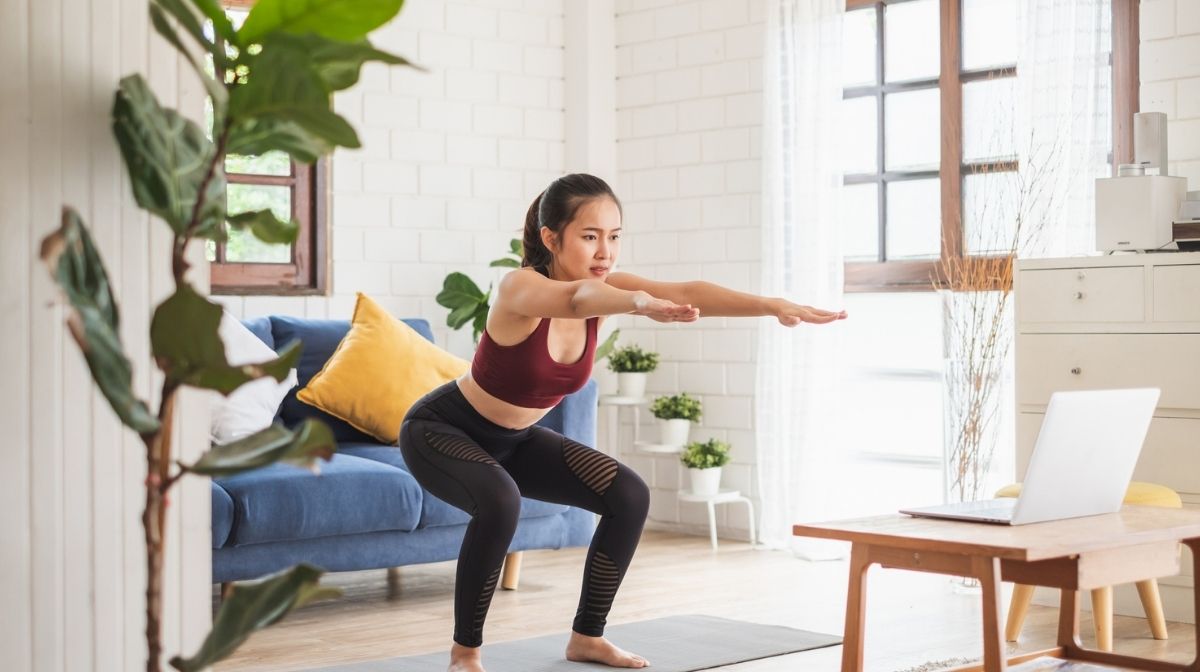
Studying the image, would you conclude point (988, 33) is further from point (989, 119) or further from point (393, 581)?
point (393, 581)

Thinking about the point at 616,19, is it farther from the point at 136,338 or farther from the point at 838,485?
the point at 136,338

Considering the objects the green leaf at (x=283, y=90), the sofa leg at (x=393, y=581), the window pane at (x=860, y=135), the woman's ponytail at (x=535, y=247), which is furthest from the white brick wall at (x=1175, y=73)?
the green leaf at (x=283, y=90)

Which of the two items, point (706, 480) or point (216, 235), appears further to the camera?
point (706, 480)

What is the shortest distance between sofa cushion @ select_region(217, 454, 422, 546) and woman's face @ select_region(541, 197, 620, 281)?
1.11 m

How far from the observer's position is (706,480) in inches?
224

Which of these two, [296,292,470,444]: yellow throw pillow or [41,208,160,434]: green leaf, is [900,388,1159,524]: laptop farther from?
[296,292,470,444]: yellow throw pillow

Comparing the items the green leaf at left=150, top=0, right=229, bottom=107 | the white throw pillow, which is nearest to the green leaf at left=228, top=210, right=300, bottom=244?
the green leaf at left=150, top=0, right=229, bottom=107

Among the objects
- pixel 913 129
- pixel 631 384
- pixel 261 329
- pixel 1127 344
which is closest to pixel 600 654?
pixel 1127 344

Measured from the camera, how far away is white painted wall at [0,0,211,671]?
1752mm

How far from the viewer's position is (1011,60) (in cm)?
508

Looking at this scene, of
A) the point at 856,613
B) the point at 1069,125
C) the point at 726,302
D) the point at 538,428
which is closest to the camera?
the point at 856,613

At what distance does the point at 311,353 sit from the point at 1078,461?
298 cm

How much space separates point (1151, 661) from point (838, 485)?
229 centimetres

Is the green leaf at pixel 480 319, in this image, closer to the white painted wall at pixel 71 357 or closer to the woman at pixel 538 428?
the woman at pixel 538 428
